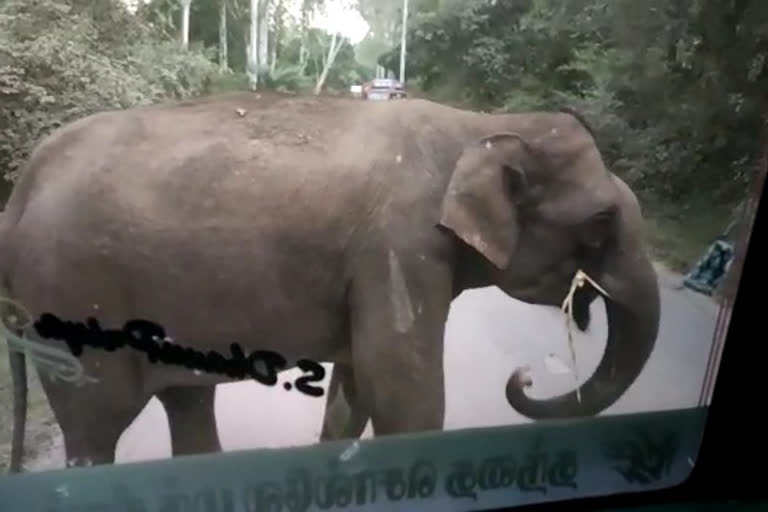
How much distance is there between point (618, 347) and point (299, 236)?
321 millimetres

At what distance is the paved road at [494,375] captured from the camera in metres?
0.80

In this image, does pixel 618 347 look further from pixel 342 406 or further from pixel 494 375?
pixel 342 406

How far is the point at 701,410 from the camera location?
3.15 ft

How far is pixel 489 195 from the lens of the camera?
0.80 meters

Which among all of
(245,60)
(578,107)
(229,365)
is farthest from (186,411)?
(578,107)

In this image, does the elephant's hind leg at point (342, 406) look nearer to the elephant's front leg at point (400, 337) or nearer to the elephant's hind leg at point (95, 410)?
the elephant's front leg at point (400, 337)

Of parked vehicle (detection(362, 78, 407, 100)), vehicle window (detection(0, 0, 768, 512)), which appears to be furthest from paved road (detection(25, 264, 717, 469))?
parked vehicle (detection(362, 78, 407, 100))

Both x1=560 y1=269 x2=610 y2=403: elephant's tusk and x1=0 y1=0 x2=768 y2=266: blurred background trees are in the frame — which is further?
x1=560 y1=269 x2=610 y2=403: elephant's tusk

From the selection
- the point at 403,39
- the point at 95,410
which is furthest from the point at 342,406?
the point at 403,39

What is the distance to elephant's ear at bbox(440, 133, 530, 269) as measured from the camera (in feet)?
2.60

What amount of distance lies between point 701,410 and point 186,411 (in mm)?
500

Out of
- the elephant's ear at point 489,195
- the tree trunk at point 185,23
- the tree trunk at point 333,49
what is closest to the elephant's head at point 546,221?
the elephant's ear at point 489,195

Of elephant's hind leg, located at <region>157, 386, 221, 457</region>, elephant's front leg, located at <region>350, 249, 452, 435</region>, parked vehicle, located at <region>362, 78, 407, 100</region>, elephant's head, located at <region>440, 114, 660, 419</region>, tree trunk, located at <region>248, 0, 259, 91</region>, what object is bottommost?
elephant's hind leg, located at <region>157, 386, 221, 457</region>

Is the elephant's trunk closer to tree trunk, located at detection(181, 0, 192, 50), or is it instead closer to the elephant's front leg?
the elephant's front leg
